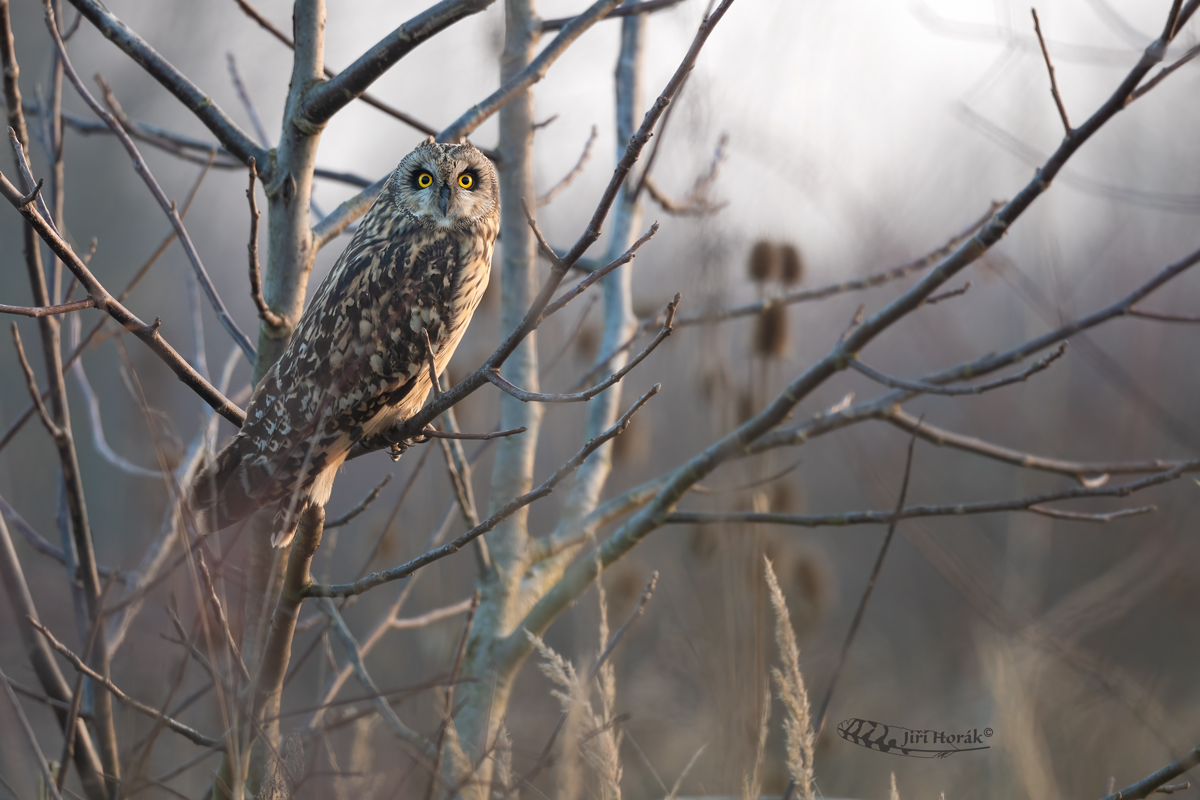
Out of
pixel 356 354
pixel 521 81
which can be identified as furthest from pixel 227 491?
pixel 521 81

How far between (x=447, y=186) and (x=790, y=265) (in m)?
1.09

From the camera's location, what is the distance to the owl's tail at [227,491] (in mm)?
1498

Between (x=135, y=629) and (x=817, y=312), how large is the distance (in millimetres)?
2759

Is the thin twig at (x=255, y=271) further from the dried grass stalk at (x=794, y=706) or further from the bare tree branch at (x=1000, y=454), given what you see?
the bare tree branch at (x=1000, y=454)

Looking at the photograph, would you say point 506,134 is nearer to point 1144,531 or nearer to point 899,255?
point 899,255

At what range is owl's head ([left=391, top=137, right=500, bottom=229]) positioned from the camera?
1982 mm

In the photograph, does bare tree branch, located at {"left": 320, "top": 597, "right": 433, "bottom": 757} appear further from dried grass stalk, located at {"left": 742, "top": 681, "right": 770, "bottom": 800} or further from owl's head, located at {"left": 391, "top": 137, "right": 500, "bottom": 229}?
owl's head, located at {"left": 391, "top": 137, "right": 500, "bottom": 229}

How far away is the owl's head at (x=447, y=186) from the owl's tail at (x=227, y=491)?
0.72 m

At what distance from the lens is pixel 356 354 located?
1697 millimetres

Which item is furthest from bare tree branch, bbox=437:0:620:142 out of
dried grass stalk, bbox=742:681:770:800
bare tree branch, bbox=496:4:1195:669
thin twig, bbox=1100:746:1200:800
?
thin twig, bbox=1100:746:1200:800

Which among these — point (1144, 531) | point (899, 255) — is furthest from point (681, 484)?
point (1144, 531)

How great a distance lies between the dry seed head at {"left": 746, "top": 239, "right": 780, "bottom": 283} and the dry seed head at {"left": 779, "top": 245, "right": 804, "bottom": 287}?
0.07 feet

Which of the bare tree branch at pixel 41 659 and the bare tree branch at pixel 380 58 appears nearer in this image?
the bare tree branch at pixel 380 58

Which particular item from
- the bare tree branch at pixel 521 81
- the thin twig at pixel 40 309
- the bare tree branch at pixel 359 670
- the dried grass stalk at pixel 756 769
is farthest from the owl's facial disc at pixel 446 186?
the dried grass stalk at pixel 756 769
